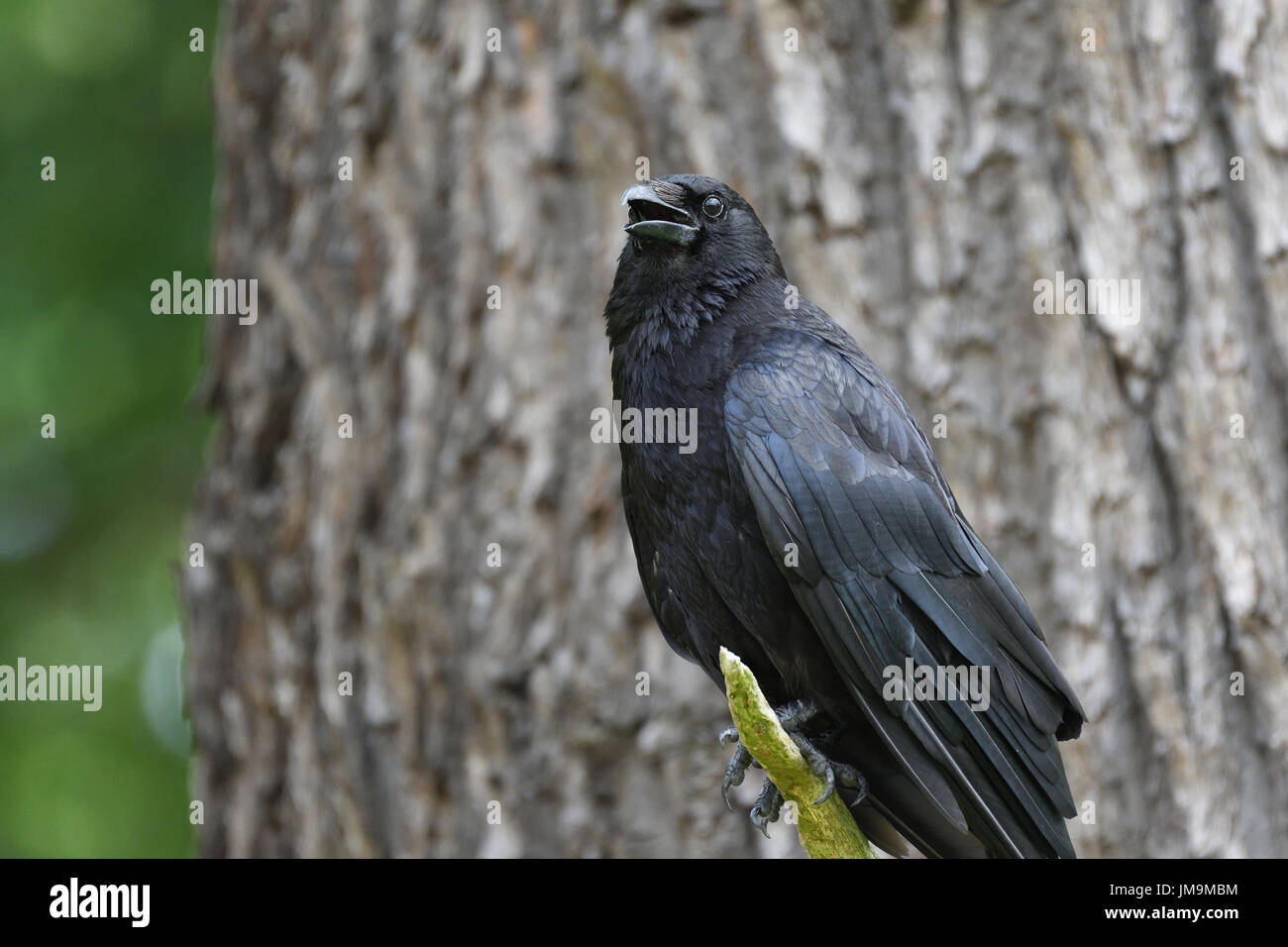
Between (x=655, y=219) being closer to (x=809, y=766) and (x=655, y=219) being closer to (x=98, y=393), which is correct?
(x=809, y=766)

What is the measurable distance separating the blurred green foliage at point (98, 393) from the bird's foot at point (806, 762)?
4788mm

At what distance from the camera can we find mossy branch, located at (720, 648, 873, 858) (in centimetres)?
250

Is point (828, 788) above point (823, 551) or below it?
below

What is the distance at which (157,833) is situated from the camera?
7.11 meters

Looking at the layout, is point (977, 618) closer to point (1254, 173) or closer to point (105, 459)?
point (1254, 173)

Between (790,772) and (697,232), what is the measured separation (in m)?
1.34

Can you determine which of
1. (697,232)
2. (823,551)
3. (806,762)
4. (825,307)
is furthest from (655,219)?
(825,307)

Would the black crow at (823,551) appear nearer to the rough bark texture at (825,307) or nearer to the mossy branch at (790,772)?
the mossy branch at (790,772)

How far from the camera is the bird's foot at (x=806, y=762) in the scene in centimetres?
287

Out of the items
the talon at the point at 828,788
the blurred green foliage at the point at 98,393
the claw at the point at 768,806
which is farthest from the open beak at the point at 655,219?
the blurred green foliage at the point at 98,393

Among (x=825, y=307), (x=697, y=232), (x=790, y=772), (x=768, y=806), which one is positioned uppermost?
(x=825, y=307)

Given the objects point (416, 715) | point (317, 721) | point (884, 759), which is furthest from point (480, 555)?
point (884, 759)

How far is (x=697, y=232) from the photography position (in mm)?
3076

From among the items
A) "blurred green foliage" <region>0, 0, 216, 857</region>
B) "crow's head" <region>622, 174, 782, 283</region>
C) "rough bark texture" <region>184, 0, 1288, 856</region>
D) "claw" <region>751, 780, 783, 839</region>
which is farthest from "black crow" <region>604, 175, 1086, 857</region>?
"blurred green foliage" <region>0, 0, 216, 857</region>
